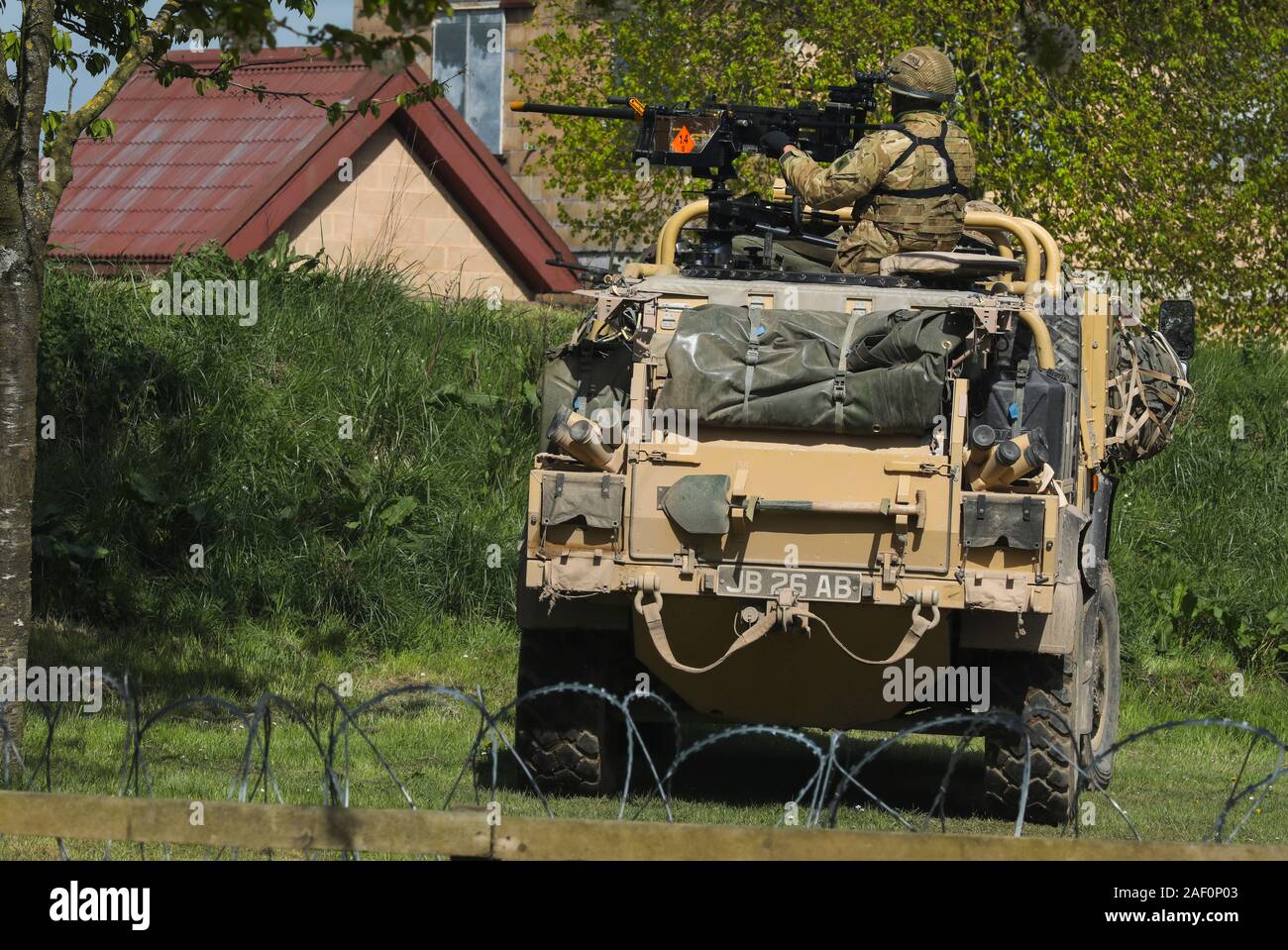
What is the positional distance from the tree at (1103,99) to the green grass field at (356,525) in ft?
7.93

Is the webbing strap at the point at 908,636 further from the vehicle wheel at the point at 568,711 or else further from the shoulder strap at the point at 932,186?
the shoulder strap at the point at 932,186

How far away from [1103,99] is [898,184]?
30.7ft

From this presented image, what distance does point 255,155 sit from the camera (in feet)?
59.6

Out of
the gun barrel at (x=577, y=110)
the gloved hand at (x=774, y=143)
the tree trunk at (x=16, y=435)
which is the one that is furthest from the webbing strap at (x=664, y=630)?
the gun barrel at (x=577, y=110)

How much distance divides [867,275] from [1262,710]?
19.2 feet

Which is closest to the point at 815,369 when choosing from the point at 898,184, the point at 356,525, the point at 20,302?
the point at 898,184

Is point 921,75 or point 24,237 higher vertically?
point 921,75

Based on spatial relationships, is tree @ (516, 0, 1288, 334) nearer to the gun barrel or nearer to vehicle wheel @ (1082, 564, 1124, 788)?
the gun barrel

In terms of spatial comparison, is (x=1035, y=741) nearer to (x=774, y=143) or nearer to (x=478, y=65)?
(x=774, y=143)

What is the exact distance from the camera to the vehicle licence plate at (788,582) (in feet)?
26.6

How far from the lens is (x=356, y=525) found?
14727mm

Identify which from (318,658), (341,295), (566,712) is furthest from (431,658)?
(566,712)

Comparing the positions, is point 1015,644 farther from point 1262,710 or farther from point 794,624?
point 1262,710

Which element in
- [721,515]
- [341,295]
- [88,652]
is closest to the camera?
[721,515]
